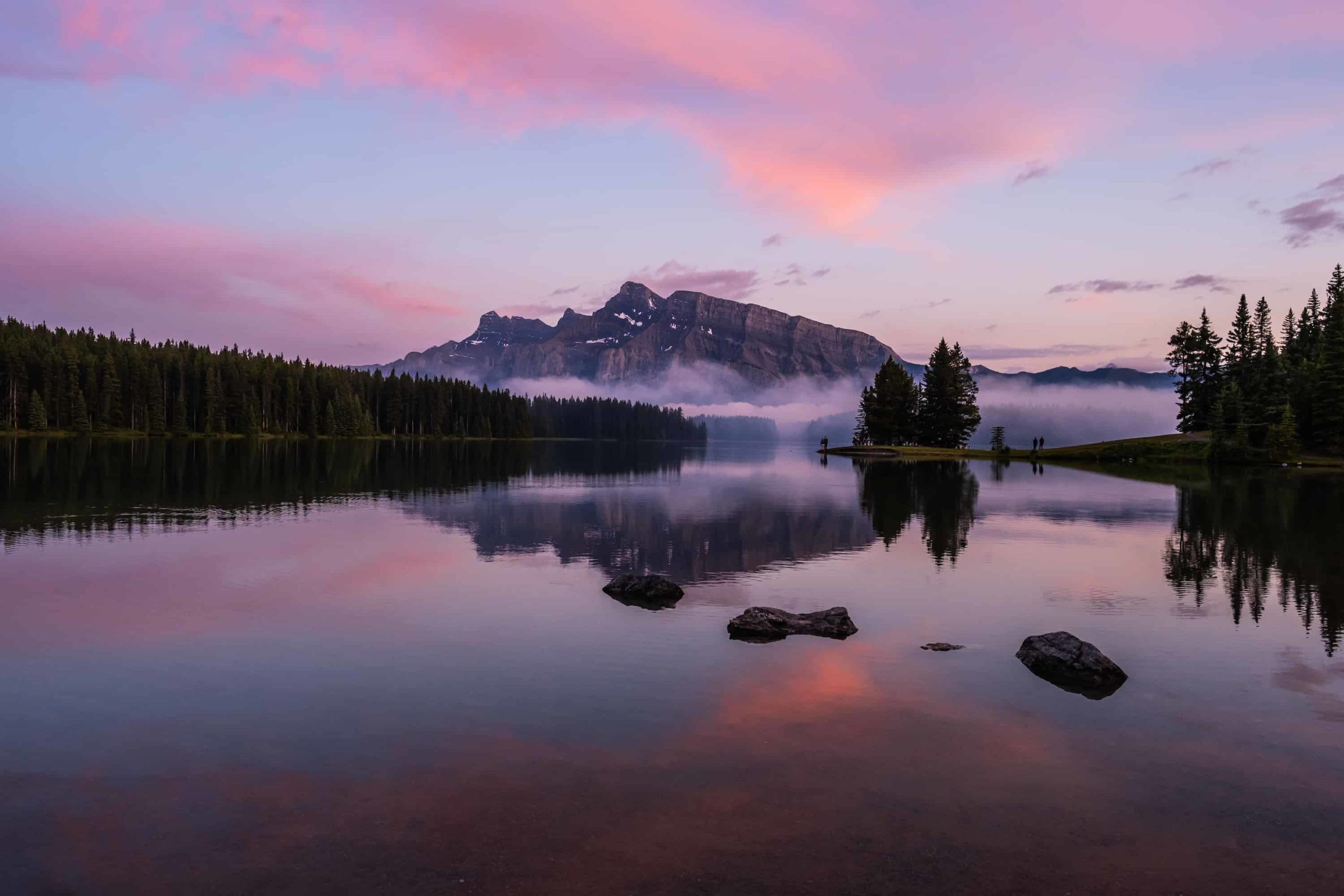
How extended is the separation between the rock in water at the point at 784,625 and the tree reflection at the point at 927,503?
14.4 meters

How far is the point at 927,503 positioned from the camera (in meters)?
65.9

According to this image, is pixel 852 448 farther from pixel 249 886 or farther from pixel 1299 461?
pixel 249 886

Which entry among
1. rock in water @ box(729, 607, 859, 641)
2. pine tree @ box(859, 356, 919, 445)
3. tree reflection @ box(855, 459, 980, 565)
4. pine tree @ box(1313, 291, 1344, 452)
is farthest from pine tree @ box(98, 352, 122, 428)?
pine tree @ box(1313, 291, 1344, 452)

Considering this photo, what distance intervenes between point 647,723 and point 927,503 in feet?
179

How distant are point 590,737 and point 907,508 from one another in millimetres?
50700

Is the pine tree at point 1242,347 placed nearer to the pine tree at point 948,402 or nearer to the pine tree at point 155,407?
the pine tree at point 948,402

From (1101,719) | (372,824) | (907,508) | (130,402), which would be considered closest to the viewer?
(372,824)

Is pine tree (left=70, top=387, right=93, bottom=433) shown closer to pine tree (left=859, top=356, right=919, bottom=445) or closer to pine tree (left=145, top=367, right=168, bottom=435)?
pine tree (left=145, top=367, right=168, bottom=435)

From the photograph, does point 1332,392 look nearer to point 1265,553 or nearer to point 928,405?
point 928,405

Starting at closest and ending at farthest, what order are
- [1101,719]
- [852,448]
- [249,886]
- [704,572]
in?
1. [249,886]
2. [1101,719]
3. [704,572]
4. [852,448]

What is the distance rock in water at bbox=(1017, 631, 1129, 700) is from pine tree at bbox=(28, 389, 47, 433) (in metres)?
215

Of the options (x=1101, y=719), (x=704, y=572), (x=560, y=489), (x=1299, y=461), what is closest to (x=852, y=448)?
(x=1299, y=461)

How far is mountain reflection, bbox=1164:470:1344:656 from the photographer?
2784 cm

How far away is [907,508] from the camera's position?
2430 inches
